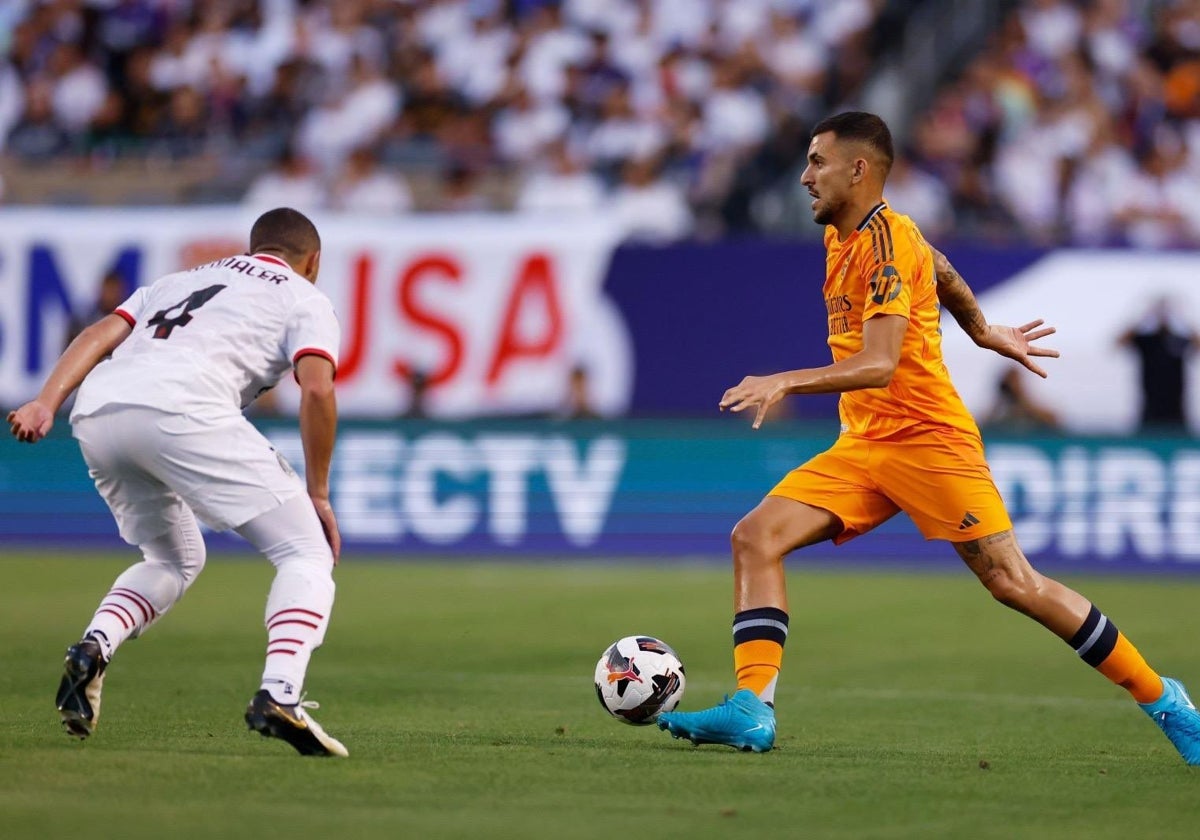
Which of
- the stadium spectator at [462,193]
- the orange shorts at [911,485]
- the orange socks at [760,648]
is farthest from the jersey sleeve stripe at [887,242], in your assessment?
the stadium spectator at [462,193]

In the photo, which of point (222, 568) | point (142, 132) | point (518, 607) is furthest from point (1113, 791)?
point (142, 132)

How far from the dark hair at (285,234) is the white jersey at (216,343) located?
0.45 feet

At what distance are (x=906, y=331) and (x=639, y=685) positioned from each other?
69.8 inches

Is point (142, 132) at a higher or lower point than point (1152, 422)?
higher

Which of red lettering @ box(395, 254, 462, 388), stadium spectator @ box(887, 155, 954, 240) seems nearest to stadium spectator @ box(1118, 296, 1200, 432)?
stadium spectator @ box(887, 155, 954, 240)

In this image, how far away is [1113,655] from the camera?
7.29 meters

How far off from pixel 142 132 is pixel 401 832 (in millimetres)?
16110

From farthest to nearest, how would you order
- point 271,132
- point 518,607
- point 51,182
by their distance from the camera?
point 271,132 < point 51,182 < point 518,607

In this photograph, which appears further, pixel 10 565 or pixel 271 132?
pixel 271 132

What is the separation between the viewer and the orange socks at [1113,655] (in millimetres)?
7277

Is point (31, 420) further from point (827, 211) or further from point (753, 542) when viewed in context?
point (827, 211)

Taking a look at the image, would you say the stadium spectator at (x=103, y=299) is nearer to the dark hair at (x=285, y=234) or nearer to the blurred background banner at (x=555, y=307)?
the blurred background banner at (x=555, y=307)

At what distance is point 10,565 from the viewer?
15.7 metres

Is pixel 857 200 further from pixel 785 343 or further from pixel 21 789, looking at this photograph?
pixel 785 343
